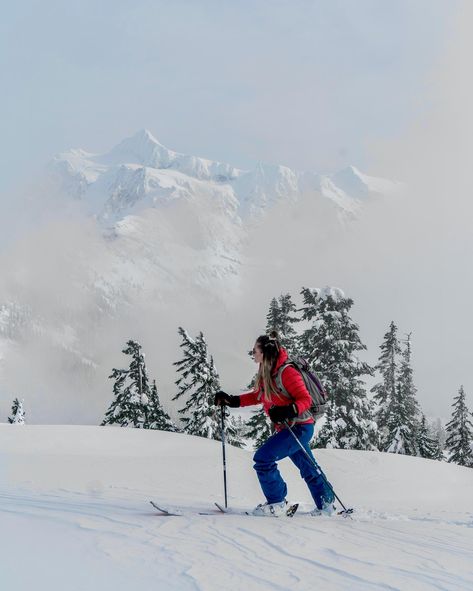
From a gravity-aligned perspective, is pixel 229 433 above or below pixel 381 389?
below

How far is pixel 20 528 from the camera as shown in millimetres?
5457

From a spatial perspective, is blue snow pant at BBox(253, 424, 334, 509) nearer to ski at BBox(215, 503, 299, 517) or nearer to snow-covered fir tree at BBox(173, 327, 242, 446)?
ski at BBox(215, 503, 299, 517)

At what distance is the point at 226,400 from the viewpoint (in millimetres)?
7387

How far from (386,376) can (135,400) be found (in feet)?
69.7

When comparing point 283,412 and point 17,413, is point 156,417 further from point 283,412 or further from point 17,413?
point 283,412

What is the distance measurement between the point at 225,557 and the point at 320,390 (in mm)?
2803

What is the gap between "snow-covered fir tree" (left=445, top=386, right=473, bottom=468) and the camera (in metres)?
41.3

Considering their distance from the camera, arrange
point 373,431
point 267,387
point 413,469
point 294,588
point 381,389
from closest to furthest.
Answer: point 294,588 < point 267,387 < point 413,469 < point 373,431 < point 381,389

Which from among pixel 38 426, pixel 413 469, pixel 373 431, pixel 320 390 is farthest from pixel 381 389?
pixel 320 390

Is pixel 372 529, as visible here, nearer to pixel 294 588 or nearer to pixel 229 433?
pixel 294 588

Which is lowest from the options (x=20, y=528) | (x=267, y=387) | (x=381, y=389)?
(x=20, y=528)

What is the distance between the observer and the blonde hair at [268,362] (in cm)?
667

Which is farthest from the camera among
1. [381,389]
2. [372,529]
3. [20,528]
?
[381,389]

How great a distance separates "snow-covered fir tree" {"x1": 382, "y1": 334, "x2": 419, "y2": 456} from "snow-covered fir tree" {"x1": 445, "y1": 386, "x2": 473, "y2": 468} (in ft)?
9.17
